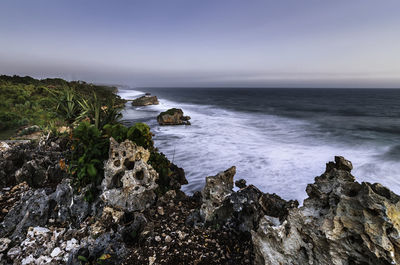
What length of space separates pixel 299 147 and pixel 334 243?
1536 cm

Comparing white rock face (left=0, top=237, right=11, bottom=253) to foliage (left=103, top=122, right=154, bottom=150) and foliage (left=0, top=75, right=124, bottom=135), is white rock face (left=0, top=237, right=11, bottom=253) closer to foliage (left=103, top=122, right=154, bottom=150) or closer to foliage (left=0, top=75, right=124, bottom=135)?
foliage (left=103, top=122, right=154, bottom=150)

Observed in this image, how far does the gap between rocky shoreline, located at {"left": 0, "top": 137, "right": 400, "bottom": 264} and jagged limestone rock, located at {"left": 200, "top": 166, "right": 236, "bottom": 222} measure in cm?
2

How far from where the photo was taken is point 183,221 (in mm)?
4129

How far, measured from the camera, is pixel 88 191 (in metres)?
4.44

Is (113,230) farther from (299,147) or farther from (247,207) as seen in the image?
(299,147)

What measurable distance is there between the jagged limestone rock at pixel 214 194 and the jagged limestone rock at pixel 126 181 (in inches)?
54.0

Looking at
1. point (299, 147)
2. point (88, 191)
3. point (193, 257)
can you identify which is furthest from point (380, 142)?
point (88, 191)

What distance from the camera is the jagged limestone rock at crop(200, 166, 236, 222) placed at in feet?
13.1

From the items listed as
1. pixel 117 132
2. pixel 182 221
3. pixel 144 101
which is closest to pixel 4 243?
pixel 117 132

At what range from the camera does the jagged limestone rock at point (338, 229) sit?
206cm

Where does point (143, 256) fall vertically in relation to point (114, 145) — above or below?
below

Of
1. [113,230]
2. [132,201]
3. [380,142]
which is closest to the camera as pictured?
[113,230]

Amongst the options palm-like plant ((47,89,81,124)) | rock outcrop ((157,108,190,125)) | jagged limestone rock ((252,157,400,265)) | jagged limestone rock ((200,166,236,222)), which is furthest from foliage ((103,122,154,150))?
rock outcrop ((157,108,190,125))

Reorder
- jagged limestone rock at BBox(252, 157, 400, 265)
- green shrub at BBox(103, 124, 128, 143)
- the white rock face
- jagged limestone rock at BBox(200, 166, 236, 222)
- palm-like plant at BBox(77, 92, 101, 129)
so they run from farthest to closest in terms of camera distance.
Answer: palm-like plant at BBox(77, 92, 101, 129) → green shrub at BBox(103, 124, 128, 143) → jagged limestone rock at BBox(200, 166, 236, 222) → the white rock face → jagged limestone rock at BBox(252, 157, 400, 265)
